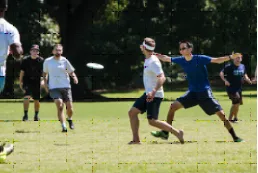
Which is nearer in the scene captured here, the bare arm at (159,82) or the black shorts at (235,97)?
the bare arm at (159,82)

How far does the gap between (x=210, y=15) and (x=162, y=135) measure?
29.4 m

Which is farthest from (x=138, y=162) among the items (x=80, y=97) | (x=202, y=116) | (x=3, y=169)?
(x=80, y=97)

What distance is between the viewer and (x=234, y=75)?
1766cm

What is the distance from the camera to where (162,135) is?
515 inches

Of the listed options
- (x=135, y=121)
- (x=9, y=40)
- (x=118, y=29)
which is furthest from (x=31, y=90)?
(x=118, y=29)

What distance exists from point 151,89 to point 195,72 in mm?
943

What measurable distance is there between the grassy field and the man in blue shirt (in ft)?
1.90

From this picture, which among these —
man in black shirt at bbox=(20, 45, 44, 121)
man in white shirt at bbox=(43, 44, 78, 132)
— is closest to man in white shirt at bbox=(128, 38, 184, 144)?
man in white shirt at bbox=(43, 44, 78, 132)

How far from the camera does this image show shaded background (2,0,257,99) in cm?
3716

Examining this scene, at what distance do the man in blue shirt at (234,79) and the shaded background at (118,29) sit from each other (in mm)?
13167

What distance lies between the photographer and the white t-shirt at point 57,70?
15156 mm

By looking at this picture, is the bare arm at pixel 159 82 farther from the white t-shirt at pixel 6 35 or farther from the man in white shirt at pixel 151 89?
the white t-shirt at pixel 6 35

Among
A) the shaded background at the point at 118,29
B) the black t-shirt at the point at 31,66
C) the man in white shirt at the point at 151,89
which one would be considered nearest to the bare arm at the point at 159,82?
the man in white shirt at the point at 151,89

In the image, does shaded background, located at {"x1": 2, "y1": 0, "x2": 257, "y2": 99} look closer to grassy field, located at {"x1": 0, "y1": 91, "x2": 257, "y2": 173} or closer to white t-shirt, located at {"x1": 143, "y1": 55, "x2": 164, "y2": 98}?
grassy field, located at {"x1": 0, "y1": 91, "x2": 257, "y2": 173}
